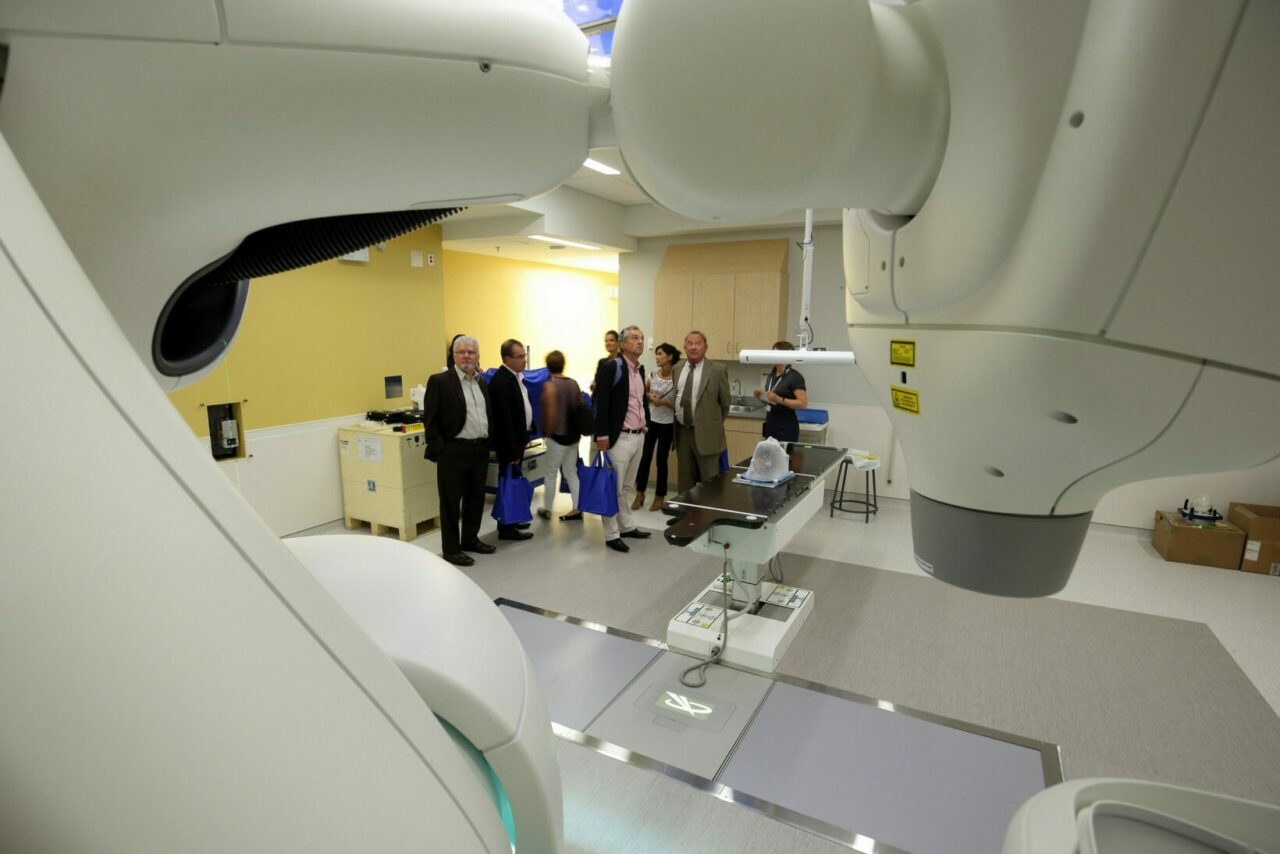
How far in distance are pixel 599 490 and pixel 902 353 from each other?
173 inches

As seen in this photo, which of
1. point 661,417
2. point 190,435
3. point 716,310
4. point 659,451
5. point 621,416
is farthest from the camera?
point 716,310

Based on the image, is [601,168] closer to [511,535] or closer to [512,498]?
[512,498]

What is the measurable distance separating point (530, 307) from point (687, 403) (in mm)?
3862

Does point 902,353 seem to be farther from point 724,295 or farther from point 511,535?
point 724,295

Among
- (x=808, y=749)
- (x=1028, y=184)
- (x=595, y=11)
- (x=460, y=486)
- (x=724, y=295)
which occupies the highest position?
(x=595, y=11)

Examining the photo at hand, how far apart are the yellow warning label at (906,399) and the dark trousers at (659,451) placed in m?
5.23

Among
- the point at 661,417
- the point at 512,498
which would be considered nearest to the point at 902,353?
the point at 512,498

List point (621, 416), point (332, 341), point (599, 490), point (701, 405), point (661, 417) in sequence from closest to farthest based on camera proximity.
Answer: point (599, 490), point (621, 416), point (332, 341), point (701, 405), point (661, 417)

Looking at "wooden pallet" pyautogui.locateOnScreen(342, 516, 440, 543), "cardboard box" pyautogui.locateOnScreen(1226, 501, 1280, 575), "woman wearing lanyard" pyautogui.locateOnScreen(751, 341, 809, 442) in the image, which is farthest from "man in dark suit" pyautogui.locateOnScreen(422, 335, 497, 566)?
"cardboard box" pyautogui.locateOnScreen(1226, 501, 1280, 575)

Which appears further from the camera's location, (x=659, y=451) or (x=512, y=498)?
(x=659, y=451)

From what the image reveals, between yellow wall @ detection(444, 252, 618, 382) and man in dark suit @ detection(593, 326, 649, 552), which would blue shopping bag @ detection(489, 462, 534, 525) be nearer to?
man in dark suit @ detection(593, 326, 649, 552)

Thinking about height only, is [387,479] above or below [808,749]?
above

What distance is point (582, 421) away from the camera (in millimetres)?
5105

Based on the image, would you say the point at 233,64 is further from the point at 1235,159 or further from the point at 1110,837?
the point at 1110,837
